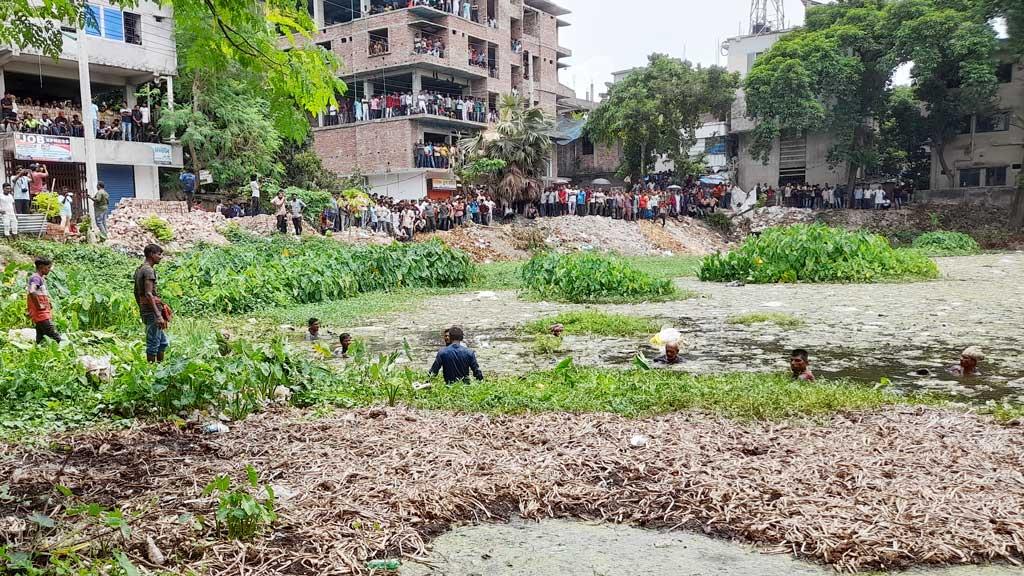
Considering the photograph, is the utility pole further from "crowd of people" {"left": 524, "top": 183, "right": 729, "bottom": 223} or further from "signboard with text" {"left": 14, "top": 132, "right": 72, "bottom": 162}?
"crowd of people" {"left": 524, "top": 183, "right": 729, "bottom": 223}

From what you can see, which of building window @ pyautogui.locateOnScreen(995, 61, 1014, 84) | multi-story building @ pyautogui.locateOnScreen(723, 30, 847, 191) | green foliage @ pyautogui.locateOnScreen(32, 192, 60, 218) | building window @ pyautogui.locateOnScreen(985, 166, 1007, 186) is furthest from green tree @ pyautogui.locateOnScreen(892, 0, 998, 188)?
green foliage @ pyautogui.locateOnScreen(32, 192, 60, 218)

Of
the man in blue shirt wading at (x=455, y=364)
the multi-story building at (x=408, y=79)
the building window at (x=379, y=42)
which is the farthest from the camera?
the building window at (x=379, y=42)

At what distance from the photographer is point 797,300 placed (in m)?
15.4

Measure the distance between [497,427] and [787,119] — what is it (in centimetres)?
3507

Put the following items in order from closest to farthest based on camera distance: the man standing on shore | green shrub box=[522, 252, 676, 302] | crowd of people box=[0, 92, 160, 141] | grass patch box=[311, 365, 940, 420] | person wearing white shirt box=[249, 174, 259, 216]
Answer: grass patch box=[311, 365, 940, 420] → the man standing on shore → green shrub box=[522, 252, 676, 302] → crowd of people box=[0, 92, 160, 141] → person wearing white shirt box=[249, 174, 259, 216]

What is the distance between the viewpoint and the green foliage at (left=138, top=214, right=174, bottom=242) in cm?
2248

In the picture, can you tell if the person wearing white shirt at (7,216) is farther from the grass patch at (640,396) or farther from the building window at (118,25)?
the grass patch at (640,396)

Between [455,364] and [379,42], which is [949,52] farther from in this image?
[455,364]

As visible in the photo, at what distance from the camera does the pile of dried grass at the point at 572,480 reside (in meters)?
→ 3.87

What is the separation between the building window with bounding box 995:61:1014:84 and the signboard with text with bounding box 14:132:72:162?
37752 millimetres

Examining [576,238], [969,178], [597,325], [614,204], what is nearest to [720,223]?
[614,204]

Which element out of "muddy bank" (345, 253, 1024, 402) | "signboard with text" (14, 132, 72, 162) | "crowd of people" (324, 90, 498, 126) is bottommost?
"muddy bank" (345, 253, 1024, 402)

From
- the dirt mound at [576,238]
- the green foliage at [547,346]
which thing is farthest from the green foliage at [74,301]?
the dirt mound at [576,238]

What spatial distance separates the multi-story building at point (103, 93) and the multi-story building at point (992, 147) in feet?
112
